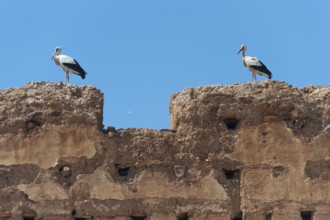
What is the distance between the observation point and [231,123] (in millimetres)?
16812

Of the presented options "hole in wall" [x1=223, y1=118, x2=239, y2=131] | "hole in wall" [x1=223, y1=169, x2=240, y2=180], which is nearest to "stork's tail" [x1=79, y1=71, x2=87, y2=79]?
"hole in wall" [x1=223, y1=118, x2=239, y2=131]

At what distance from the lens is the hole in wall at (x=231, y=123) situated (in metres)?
A: 16.8

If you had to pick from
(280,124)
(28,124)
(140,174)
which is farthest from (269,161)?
(28,124)

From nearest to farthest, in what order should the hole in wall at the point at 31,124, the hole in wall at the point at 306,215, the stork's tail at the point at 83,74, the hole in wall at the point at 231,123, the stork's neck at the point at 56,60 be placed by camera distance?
the hole in wall at the point at 306,215 → the hole in wall at the point at 31,124 → the hole in wall at the point at 231,123 → the stork's tail at the point at 83,74 → the stork's neck at the point at 56,60

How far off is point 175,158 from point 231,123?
3.46 ft

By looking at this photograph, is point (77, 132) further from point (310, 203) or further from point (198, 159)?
point (310, 203)

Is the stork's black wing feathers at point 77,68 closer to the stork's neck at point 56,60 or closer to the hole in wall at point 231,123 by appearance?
the stork's neck at point 56,60

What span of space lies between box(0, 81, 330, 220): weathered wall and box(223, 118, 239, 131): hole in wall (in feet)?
0.07

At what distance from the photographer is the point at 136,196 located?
16375mm

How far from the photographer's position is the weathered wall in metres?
16.3

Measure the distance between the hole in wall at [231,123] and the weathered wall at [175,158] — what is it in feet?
0.07

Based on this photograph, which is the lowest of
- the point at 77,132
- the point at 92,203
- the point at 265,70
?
the point at 92,203

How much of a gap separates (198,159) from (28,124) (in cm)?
265

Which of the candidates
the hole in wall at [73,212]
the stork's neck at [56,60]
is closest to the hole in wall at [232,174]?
the hole in wall at [73,212]
